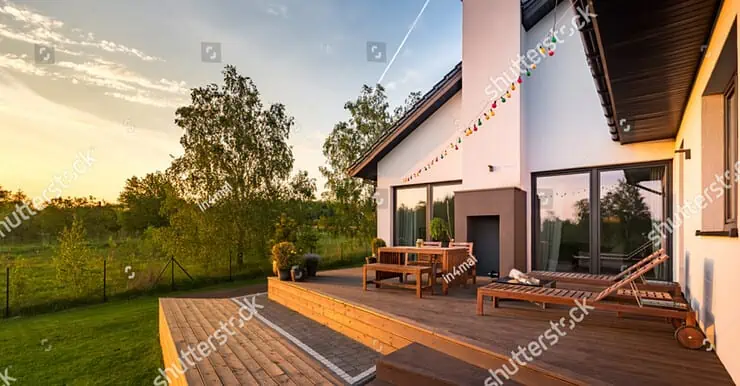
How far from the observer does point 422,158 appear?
10438mm

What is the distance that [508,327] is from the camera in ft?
13.4

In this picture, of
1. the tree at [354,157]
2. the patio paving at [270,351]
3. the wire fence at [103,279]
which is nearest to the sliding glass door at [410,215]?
the tree at [354,157]

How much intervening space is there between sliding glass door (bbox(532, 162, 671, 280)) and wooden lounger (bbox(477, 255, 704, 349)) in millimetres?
2877

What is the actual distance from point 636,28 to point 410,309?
3.87 m

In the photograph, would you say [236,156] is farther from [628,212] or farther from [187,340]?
[628,212]

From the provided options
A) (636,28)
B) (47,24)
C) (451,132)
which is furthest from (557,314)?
(47,24)

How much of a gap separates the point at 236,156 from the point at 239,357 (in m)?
10.5

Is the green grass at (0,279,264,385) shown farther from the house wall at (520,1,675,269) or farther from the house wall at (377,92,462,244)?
the house wall at (520,1,675,269)

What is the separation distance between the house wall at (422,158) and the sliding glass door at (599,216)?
2.45 meters

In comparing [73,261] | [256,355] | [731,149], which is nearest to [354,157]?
[73,261]

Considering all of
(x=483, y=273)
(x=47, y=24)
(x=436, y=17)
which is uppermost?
(x=436, y=17)

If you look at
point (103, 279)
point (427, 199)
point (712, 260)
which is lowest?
point (103, 279)

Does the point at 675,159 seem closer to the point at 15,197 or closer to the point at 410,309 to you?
the point at 410,309

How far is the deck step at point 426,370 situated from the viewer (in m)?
2.88
